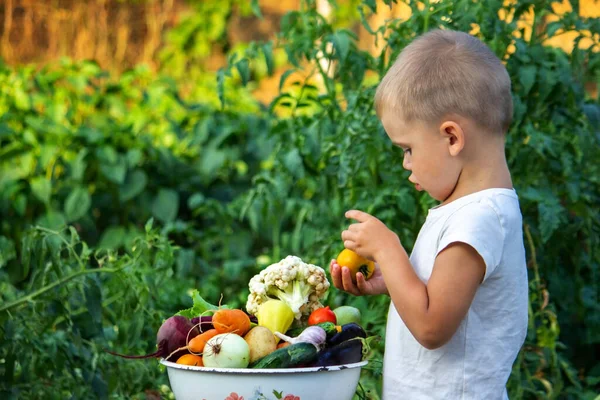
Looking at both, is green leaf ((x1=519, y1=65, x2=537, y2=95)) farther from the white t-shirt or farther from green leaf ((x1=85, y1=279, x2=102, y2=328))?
green leaf ((x1=85, y1=279, x2=102, y2=328))

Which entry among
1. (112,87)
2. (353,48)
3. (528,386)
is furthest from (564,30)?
(112,87)

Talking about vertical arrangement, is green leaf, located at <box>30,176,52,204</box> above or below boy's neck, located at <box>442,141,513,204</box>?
below

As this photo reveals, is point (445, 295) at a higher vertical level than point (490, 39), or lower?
lower

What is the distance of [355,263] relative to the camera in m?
1.94

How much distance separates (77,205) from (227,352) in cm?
327

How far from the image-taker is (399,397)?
1.82 meters

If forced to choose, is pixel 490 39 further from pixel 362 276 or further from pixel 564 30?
pixel 362 276

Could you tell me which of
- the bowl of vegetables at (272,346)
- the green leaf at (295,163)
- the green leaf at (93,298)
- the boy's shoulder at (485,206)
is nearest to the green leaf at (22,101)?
the green leaf at (295,163)

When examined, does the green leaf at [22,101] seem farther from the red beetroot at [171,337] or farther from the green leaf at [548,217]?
the red beetroot at [171,337]

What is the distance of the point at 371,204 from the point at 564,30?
2.78 ft

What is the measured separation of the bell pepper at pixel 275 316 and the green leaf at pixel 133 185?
3.11 metres

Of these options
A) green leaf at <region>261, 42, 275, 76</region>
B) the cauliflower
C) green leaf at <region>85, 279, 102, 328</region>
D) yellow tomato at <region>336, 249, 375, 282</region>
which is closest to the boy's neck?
yellow tomato at <region>336, 249, 375, 282</region>

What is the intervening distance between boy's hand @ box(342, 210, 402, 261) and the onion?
1.00 ft

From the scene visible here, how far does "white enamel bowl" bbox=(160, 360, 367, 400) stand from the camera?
1.66 m
